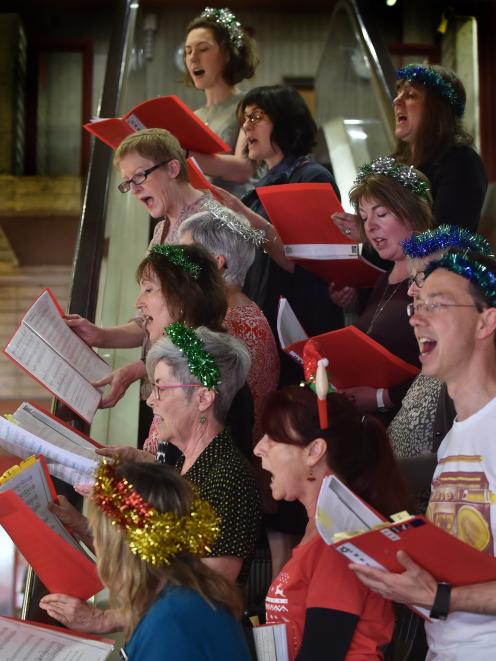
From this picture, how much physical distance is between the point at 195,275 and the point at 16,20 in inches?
398

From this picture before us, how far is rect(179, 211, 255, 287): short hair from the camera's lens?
4324 millimetres

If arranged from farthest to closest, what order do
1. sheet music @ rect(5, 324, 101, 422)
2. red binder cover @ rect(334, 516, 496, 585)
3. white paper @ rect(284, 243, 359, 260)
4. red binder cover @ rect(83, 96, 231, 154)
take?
red binder cover @ rect(83, 96, 231, 154) → white paper @ rect(284, 243, 359, 260) → sheet music @ rect(5, 324, 101, 422) → red binder cover @ rect(334, 516, 496, 585)

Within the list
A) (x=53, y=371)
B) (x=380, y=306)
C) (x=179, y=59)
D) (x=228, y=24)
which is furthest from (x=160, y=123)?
(x=179, y=59)

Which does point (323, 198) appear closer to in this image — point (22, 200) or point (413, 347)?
point (413, 347)

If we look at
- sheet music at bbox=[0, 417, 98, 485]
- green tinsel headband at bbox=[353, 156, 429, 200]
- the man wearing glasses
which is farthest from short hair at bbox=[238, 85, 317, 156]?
sheet music at bbox=[0, 417, 98, 485]

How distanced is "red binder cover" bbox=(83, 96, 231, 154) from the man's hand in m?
2.96

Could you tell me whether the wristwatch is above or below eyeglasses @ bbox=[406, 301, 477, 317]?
below

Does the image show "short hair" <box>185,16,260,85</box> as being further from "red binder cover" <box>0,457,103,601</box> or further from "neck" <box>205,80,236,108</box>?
"red binder cover" <box>0,457,103,601</box>

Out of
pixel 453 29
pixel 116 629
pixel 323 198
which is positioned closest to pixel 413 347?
pixel 323 198

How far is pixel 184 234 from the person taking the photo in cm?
437

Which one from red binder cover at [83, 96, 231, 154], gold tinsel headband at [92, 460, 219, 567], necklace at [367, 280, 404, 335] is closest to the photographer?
gold tinsel headband at [92, 460, 219, 567]

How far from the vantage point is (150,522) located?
2570 millimetres

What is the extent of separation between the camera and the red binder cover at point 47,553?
2.88 meters

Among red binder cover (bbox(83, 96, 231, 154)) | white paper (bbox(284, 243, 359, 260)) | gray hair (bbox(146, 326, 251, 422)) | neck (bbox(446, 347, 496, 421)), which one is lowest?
gray hair (bbox(146, 326, 251, 422))
